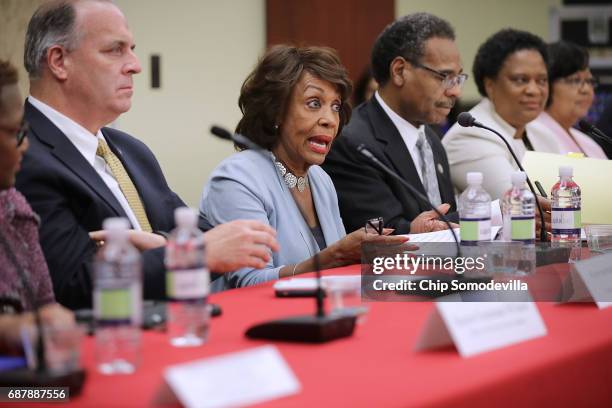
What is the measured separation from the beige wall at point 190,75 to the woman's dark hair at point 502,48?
1.68 metres

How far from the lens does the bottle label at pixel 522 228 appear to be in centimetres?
253

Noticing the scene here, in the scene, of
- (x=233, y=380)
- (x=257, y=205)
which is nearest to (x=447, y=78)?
(x=257, y=205)

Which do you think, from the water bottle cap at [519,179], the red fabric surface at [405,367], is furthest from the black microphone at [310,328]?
the water bottle cap at [519,179]

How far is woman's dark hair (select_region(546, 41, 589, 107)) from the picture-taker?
5.30m

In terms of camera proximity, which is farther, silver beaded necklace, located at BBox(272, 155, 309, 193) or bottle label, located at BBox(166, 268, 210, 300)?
silver beaded necklace, located at BBox(272, 155, 309, 193)

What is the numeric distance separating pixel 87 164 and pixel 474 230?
104 centimetres

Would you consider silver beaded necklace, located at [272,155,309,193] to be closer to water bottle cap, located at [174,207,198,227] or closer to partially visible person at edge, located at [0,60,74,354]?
partially visible person at edge, located at [0,60,74,354]

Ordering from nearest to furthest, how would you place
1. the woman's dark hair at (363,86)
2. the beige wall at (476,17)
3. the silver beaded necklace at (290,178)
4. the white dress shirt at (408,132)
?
the silver beaded necklace at (290,178) → the white dress shirt at (408,132) → the woman's dark hair at (363,86) → the beige wall at (476,17)

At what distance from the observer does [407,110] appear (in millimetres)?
3867

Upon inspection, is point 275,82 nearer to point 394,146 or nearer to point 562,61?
point 394,146

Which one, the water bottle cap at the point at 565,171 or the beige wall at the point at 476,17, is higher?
the beige wall at the point at 476,17

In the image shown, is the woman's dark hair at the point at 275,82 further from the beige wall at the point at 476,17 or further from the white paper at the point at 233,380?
the beige wall at the point at 476,17

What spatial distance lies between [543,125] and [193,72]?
6.85 feet

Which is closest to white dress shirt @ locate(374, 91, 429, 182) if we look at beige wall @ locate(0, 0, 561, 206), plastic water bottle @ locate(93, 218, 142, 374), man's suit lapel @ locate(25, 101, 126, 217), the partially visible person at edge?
man's suit lapel @ locate(25, 101, 126, 217)
